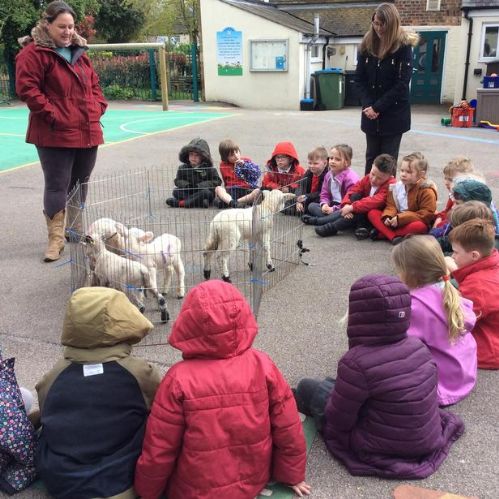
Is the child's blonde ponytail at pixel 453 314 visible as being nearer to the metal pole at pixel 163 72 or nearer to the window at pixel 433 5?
the metal pole at pixel 163 72

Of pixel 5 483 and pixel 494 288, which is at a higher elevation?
pixel 494 288

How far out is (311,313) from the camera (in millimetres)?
4492

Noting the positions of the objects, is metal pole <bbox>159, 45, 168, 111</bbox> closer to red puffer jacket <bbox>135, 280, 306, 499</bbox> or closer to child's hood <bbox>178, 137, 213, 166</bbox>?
child's hood <bbox>178, 137, 213, 166</bbox>

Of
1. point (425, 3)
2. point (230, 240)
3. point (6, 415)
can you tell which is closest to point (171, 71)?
point (425, 3)

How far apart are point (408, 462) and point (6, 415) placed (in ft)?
6.20

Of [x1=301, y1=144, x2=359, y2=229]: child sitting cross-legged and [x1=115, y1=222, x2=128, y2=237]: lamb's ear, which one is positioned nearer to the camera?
[x1=115, y1=222, x2=128, y2=237]: lamb's ear

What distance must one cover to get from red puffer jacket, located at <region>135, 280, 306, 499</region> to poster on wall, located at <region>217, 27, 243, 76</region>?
71.5ft

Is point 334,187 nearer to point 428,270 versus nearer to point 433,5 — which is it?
point 428,270

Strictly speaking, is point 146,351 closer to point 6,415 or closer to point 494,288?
point 6,415

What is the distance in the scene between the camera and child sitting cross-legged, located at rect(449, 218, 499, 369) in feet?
11.8

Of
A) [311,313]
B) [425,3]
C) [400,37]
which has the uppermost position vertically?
[425,3]

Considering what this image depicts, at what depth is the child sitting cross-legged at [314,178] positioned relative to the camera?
703 centimetres

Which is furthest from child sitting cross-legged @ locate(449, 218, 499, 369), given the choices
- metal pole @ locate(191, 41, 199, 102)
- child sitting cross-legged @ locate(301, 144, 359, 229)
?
metal pole @ locate(191, 41, 199, 102)

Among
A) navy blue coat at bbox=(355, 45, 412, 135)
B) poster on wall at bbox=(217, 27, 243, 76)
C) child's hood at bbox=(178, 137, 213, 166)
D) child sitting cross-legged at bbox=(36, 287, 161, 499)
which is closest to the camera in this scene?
child sitting cross-legged at bbox=(36, 287, 161, 499)
